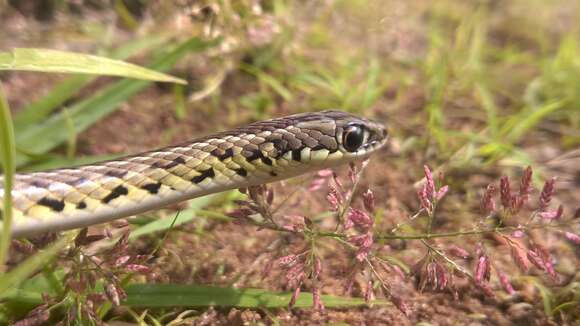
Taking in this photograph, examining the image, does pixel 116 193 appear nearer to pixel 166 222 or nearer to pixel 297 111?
pixel 166 222

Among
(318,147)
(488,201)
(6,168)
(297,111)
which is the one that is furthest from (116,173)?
(297,111)

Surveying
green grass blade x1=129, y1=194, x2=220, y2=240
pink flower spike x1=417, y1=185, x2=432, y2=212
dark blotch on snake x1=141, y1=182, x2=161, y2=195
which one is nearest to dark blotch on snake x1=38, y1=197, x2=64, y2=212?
dark blotch on snake x1=141, y1=182, x2=161, y2=195

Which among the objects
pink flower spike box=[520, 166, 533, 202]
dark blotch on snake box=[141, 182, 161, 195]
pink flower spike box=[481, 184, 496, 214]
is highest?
pink flower spike box=[520, 166, 533, 202]

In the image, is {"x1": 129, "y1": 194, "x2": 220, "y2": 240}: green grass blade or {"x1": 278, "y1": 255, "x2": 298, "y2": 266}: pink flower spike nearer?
{"x1": 278, "y1": 255, "x2": 298, "y2": 266}: pink flower spike

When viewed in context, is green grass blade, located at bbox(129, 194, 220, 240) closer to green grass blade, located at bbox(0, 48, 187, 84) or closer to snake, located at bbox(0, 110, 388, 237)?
snake, located at bbox(0, 110, 388, 237)

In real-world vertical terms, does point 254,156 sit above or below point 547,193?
above

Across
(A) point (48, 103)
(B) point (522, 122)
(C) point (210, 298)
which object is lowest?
(C) point (210, 298)

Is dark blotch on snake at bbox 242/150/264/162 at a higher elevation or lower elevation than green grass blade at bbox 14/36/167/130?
lower
